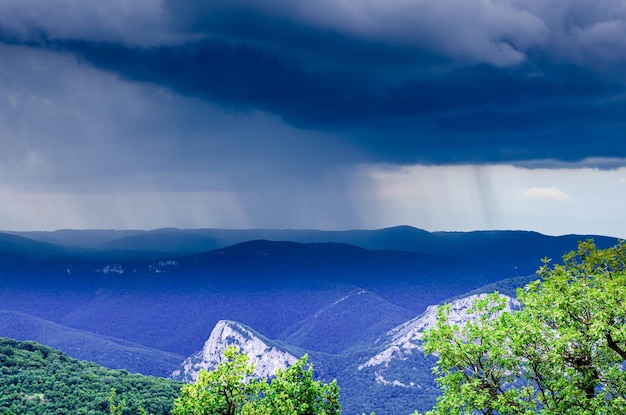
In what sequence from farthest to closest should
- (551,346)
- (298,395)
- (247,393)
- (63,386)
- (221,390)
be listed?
(63,386) → (247,393) → (298,395) → (221,390) → (551,346)

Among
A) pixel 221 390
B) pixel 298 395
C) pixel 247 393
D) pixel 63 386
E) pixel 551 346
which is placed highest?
pixel 551 346

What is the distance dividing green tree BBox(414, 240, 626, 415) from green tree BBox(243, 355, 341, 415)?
517 centimetres

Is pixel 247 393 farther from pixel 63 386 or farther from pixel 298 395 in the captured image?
pixel 63 386

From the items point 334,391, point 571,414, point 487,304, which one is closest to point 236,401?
point 334,391

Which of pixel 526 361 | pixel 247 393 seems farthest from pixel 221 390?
pixel 526 361

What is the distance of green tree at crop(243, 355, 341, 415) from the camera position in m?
26.9

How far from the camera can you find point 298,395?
90.7ft

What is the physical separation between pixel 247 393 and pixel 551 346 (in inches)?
543

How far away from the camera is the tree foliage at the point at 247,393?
1040 inches

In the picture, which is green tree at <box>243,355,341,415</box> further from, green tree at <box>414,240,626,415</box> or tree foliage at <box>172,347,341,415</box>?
green tree at <box>414,240,626,415</box>

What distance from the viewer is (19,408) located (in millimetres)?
104375

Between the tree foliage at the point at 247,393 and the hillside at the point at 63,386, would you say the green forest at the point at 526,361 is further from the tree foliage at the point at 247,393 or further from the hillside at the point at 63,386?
the hillside at the point at 63,386

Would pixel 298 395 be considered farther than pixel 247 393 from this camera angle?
No

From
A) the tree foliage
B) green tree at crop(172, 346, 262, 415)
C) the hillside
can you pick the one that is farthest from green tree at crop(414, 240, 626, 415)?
the hillside
